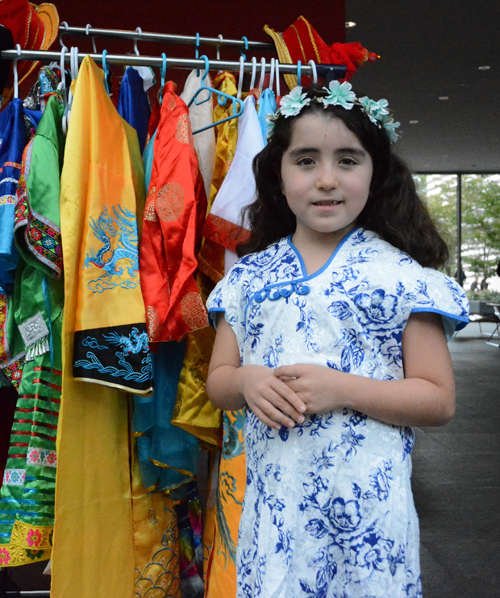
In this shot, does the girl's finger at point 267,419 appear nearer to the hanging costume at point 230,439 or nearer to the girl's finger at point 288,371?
the girl's finger at point 288,371

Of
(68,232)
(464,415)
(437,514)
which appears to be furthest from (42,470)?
(464,415)

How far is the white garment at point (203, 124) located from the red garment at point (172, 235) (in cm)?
13

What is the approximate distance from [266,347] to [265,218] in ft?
1.00

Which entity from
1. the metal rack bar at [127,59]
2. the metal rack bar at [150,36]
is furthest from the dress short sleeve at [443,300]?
the metal rack bar at [150,36]

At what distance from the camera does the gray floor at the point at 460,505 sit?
2.08m

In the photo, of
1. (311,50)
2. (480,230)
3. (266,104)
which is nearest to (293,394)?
(266,104)

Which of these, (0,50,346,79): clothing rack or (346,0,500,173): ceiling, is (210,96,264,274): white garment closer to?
(0,50,346,79): clothing rack

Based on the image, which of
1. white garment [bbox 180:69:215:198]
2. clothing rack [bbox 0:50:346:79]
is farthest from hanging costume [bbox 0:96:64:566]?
white garment [bbox 180:69:215:198]

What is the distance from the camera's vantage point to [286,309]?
94 cm

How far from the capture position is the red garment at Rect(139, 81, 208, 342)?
1160mm

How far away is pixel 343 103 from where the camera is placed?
3.10 feet

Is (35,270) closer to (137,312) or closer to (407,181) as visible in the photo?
(137,312)

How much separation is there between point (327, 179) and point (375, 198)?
18 cm

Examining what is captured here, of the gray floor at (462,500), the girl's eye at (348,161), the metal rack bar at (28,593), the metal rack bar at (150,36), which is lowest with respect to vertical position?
the gray floor at (462,500)
